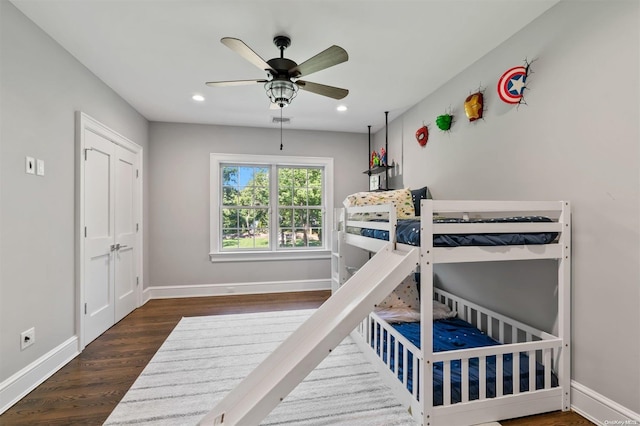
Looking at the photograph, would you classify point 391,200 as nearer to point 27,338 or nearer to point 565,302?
point 565,302

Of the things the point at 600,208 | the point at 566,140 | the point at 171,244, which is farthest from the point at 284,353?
the point at 171,244

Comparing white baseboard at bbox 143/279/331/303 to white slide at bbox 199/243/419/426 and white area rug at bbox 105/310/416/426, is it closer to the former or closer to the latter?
white area rug at bbox 105/310/416/426

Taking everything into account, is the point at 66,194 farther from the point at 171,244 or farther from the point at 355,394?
A: the point at 355,394

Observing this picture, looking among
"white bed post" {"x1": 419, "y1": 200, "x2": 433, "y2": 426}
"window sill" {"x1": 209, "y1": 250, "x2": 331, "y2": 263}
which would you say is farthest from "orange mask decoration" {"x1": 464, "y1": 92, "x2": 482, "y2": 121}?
"window sill" {"x1": 209, "y1": 250, "x2": 331, "y2": 263}

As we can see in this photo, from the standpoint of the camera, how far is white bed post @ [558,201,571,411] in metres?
1.78

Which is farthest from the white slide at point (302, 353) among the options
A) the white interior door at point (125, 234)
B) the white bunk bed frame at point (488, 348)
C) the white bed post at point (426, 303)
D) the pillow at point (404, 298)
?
the white interior door at point (125, 234)

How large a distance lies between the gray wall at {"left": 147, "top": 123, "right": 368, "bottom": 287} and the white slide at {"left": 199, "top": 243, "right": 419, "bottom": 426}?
281 cm

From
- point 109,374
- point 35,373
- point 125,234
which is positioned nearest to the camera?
point 35,373

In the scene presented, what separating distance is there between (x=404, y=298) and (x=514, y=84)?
197 centimetres

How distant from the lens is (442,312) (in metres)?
2.75

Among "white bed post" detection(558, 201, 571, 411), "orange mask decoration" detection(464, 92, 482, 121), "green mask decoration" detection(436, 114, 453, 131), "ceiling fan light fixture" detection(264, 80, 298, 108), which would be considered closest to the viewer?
"white bed post" detection(558, 201, 571, 411)

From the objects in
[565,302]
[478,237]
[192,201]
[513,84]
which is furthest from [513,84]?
[192,201]

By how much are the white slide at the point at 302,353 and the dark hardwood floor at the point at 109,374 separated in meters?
0.89

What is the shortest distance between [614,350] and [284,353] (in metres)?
1.74
